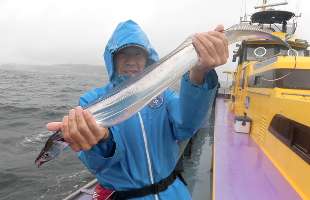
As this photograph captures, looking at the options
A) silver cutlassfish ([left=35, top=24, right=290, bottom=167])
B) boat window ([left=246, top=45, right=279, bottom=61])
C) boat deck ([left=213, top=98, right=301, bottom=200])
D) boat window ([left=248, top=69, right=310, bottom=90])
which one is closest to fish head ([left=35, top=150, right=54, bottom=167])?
silver cutlassfish ([left=35, top=24, right=290, bottom=167])

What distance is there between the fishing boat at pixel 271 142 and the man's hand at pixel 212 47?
1.96 metres

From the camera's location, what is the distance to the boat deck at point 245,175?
4.52 m

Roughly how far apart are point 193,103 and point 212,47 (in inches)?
18.7

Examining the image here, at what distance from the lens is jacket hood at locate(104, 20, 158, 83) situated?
2902mm

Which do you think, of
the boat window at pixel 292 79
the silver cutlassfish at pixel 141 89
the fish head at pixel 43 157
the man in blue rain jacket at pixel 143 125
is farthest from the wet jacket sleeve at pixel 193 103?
the boat window at pixel 292 79

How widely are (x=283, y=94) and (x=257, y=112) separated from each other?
2.34 m

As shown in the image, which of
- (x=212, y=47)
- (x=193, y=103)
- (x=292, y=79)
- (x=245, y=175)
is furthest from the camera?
(x=292, y=79)

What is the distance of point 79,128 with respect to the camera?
7.49 feet

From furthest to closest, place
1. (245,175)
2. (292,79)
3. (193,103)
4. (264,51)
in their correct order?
(264,51) < (292,79) < (245,175) < (193,103)

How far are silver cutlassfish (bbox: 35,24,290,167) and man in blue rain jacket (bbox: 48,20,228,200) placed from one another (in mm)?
90

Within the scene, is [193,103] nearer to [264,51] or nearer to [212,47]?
[212,47]

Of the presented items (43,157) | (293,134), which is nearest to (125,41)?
(43,157)

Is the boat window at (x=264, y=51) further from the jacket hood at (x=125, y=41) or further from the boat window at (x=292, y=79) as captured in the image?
the jacket hood at (x=125, y=41)

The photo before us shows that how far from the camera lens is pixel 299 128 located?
4910mm
